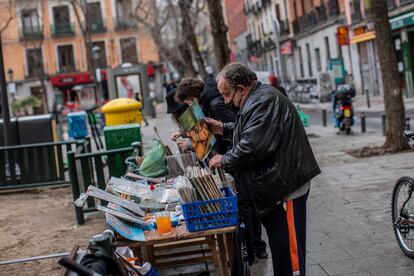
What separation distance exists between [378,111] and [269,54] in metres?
38.9

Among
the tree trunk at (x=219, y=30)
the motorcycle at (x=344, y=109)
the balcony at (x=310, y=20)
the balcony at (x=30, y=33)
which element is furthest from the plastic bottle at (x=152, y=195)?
the balcony at (x=30, y=33)

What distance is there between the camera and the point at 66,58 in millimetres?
64125

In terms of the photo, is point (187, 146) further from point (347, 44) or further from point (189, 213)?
point (347, 44)

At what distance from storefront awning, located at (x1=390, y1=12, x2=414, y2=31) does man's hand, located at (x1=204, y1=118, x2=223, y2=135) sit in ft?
75.4

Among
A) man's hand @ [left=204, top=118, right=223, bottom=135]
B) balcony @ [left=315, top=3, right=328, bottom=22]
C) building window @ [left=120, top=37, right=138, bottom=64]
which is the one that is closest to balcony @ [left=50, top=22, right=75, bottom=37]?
building window @ [left=120, top=37, right=138, bottom=64]

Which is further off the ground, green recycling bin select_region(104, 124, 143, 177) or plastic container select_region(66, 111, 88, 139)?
plastic container select_region(66, 111, 88, 139)

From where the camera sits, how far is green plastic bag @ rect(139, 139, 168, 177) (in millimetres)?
6109

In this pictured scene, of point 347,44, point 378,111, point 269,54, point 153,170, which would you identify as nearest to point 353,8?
point 347,44

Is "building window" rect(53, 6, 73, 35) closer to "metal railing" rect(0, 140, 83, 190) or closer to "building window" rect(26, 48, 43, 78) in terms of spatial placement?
"building window" rect(26, 48, 43, 78)

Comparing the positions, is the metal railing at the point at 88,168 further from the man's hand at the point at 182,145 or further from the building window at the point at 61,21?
the building window at the point at 61,21

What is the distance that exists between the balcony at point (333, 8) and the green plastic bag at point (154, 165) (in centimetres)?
3320

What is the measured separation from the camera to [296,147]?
4129mm

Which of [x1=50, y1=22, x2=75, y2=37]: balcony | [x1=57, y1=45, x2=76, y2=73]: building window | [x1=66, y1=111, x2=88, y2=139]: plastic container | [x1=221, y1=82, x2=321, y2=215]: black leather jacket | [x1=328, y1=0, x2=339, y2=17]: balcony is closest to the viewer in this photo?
[x1=221, y1=82, x2=321, y2=215]: black leather jacket

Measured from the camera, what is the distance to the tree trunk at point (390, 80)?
1112cm
